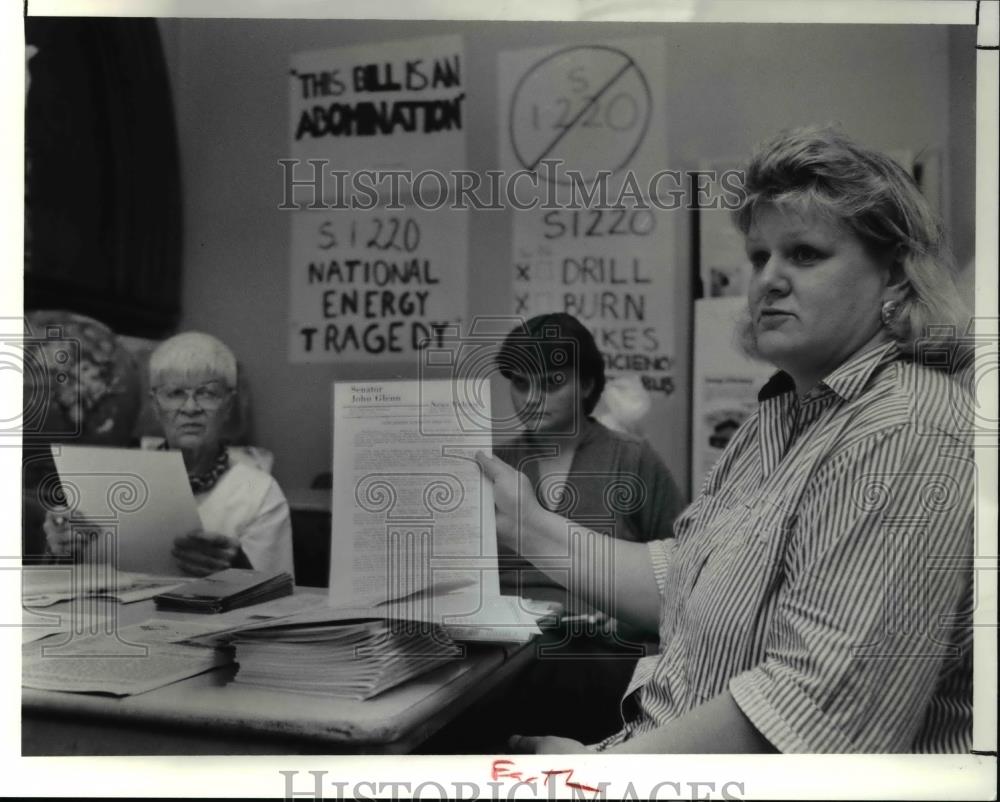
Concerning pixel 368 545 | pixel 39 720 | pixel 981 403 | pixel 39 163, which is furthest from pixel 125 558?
pixel 981 403

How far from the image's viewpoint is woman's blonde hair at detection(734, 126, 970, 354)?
1.81 meters

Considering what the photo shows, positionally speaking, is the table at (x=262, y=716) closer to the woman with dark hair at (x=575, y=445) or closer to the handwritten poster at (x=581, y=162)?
the woman with dark hair at (x=575, y=445)

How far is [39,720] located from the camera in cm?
203

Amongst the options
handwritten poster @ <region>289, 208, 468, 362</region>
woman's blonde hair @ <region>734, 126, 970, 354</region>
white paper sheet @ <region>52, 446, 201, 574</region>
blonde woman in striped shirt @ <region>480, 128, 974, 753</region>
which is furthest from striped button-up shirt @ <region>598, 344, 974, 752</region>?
white paper sheet @ <region>52, 446, 201, 574</region>

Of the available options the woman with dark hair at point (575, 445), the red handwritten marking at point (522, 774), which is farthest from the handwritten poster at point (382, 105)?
the red handwritten marking at point (522, 774)

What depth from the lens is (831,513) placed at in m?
1.69

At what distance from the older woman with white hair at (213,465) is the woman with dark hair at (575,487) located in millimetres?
541

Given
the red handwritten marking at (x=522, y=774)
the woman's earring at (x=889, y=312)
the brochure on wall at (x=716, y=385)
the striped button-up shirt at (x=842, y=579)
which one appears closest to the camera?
the striped button-up shirt at (x=842, y=579)

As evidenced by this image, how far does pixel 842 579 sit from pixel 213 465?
1.35 m

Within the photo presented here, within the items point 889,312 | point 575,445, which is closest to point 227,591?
point 575,445

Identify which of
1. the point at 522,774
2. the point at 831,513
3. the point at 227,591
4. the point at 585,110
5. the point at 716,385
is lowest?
the point at 522,774

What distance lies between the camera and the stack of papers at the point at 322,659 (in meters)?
1.83

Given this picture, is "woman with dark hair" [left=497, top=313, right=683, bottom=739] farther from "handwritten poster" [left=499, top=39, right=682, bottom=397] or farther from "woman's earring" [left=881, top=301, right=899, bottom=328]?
"woman's earring" [left=881, top=301, right=899, bottom=328]

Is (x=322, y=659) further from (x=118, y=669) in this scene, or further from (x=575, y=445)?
(x=575, y=445)
